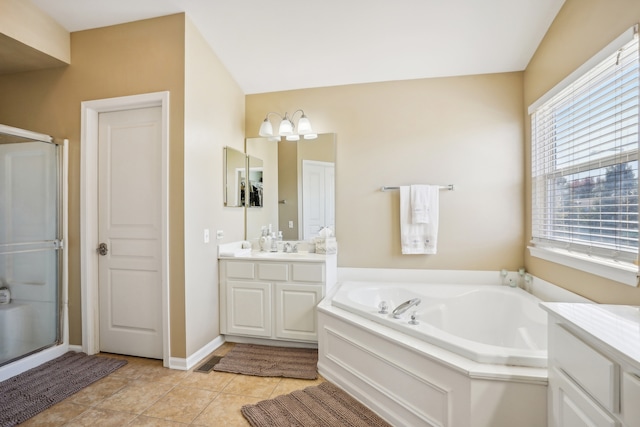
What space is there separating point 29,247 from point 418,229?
3.26 meters

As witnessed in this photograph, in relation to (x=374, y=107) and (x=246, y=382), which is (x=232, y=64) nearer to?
(x=374, y=107)

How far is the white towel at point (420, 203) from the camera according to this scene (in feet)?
9.27

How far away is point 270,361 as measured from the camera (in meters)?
2.47

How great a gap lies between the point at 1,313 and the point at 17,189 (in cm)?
95

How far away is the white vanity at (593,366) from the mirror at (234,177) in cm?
254

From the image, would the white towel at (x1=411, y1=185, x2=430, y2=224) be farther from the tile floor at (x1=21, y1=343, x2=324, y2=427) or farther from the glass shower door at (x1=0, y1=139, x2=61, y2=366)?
the glass shower door at (x1=0, y1=139, x2=61, y2=366)

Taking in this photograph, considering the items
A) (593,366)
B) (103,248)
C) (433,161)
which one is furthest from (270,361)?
(433,161)

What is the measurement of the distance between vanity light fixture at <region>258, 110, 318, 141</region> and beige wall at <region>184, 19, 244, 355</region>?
34cm

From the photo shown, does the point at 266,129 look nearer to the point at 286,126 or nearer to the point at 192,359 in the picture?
the point at 286,126

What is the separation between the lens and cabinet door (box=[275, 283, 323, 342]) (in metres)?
2.64

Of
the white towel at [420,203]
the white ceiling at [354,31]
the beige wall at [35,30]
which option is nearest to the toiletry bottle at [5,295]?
the beige wall at [35,30]

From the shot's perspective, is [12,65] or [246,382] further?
[12,65]

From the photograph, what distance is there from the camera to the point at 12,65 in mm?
2596

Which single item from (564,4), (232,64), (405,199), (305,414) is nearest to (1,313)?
(305,414)
